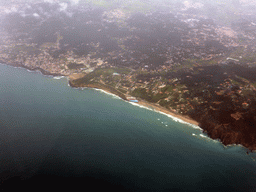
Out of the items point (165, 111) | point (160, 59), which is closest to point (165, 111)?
point (165, 111)

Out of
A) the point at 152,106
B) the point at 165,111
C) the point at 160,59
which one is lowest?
the point at 152,106

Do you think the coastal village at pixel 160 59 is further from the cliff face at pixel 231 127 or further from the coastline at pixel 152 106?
the coastline at pixel 152 106

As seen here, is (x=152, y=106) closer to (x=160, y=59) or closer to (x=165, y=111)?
(x=165, y=111)

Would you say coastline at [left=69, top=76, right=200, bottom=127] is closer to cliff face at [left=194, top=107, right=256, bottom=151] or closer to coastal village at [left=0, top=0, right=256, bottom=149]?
coastal village at [left=0, top=0, right=256, bottom=149]

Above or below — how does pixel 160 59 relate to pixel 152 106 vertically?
above

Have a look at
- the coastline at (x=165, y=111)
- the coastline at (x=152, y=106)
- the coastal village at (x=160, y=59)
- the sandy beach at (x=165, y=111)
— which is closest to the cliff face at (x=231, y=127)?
the coastal village at (x=160, y=59)

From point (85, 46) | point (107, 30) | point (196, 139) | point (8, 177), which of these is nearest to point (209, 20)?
point (107, 30)

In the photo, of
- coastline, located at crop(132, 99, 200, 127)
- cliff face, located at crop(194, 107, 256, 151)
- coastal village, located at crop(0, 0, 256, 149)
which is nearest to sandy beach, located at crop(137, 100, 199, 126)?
coastline, located at crop(132, 99, 200, 127)

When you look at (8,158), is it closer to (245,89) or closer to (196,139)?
(196,139)
